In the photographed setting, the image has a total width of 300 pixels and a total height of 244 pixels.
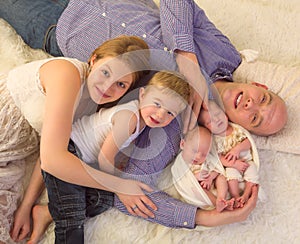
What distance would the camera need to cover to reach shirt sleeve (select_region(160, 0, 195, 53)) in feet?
4.32

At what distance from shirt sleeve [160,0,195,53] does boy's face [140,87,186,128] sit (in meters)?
0.27

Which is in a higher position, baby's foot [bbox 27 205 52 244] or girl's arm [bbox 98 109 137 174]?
girl's arm [bbox 98 109 137 174]

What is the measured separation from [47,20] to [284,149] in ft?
2.70

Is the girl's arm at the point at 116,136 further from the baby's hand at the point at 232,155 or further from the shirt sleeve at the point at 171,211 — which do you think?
the baby's hand at the point at 232,155

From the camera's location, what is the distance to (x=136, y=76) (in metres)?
1.12

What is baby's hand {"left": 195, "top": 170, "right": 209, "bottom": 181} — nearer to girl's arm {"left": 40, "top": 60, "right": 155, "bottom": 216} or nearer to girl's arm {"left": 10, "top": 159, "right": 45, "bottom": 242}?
girl's arm {"left": 40, "top": 60, "right": 155, "bottom": 216}

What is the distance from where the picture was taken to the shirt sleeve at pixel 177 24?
1315 millimetres

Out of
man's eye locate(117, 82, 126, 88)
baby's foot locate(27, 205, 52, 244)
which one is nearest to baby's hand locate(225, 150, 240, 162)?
man's eye locate(117, 82, 126, 88)

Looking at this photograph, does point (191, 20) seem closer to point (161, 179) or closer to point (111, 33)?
point (111, 33)

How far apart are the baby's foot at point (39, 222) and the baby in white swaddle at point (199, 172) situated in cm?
35

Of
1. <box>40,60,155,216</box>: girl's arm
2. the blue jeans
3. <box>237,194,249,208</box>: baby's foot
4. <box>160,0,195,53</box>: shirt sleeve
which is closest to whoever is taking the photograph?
<box>40,60,155,216</box>: girl's arm

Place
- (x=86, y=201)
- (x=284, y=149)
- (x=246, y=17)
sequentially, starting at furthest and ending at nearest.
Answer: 1. (x=246, y=17)
2. (x=284, y=149)
3. (x=86, y=201)

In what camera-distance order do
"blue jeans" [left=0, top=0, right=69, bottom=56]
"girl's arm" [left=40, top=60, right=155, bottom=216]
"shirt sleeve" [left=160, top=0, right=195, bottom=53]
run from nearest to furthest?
"girl's arm" [left=40, top=60, right=155, bottom=216] → "shirt sleeve" [left=160, top=0, right=195, bottom=53] → "blue jeans" [left=0, top=0, right=69, bottom=56]

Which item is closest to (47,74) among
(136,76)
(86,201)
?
(136,76)
